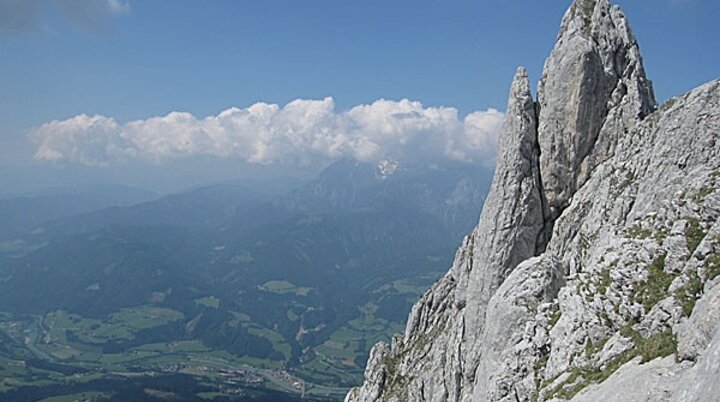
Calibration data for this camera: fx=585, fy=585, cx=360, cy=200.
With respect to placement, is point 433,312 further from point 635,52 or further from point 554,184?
point 635,52

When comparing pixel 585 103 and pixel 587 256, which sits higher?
pixel 585 103

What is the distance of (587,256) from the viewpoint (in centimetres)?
4512

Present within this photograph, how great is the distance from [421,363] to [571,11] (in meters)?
46.5

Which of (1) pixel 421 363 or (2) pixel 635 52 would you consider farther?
(1) pixel 421 363

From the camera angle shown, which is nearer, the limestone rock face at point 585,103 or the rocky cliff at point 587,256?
the rocky cliff at point 587,256

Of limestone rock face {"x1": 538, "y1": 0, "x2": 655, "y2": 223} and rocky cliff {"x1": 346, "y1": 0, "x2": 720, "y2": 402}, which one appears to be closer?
rocky cliff {"x1": 346, "y1": 0, "x2": 720, "y2": 402}

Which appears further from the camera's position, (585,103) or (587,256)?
A: (585,103)

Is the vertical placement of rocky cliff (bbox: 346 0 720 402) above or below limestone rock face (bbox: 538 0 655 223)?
below

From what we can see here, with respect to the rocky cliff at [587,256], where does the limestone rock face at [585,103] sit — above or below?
above

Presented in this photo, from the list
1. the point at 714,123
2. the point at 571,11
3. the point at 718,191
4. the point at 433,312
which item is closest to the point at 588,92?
the point at 571,11

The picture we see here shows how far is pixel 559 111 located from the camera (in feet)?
196

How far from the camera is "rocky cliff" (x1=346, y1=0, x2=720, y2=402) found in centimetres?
2883

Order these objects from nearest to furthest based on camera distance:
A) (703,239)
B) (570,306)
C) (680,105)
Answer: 1. (703,239)
2. (570,306)
3. (680,105)

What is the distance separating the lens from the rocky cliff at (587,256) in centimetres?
2883
